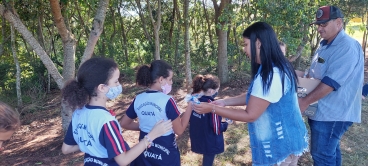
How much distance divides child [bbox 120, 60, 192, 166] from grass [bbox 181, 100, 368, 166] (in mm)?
1694

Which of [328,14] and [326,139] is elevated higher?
[328,14]

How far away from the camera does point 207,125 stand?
9.86 ft

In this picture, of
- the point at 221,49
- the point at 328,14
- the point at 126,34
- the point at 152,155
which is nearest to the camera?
the point at 152,155

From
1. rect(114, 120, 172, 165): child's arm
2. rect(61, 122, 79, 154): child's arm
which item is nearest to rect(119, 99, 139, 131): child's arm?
rect(61, 122, 79, 154): child's arm

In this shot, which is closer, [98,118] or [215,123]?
[98,118]

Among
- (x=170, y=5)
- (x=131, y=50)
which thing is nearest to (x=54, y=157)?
(x=170, y=5)

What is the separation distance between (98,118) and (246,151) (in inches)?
125

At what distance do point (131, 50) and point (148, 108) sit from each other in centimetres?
1119

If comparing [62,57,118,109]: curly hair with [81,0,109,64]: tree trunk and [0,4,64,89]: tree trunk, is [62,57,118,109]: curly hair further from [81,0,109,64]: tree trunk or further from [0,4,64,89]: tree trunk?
[0,4,64,89]: tree trunk

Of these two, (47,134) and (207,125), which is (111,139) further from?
(47,134)

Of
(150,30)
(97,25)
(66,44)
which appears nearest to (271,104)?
(97,25)

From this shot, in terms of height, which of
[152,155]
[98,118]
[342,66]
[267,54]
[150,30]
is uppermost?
[150,30]

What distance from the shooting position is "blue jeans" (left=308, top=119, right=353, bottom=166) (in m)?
2.64

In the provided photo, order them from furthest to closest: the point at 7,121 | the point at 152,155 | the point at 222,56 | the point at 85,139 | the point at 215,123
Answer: the point at 222,56 < the point at 215,123 < the point at 152,155 < the point at 85,139 < the point at 7,121
